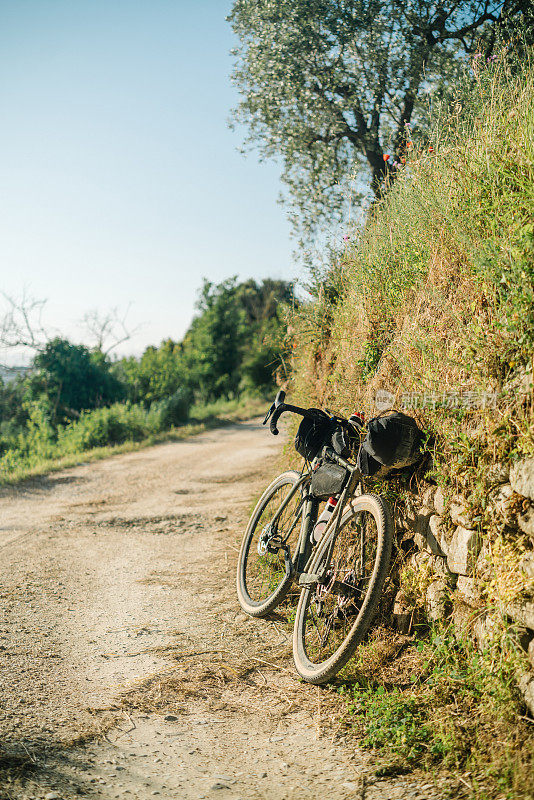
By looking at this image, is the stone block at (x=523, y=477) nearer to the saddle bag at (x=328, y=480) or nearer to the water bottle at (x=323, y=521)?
the saddle bag at (x=328, y=480)

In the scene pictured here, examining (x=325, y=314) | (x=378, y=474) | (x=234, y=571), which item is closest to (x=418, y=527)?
(x=378, y=474)

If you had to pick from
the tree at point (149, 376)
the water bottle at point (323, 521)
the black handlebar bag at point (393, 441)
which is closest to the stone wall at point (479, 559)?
the black handlebar bag at point (393, 441)

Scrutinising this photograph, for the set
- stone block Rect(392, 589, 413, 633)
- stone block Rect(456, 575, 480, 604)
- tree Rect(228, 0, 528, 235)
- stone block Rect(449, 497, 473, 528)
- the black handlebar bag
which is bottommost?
stone block Rect(392, 589, 413, 633)

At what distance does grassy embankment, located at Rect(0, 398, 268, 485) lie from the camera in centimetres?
1351

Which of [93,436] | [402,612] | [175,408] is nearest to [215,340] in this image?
[175,408]

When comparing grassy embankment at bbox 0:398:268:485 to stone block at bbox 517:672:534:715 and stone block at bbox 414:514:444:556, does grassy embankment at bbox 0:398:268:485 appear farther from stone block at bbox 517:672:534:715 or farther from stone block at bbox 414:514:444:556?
stone block at bbox 517:672:534:715

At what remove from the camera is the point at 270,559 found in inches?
211

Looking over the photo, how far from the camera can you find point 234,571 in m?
5.78

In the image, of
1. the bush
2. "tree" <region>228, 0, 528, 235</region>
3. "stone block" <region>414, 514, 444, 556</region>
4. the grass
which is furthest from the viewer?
the bush

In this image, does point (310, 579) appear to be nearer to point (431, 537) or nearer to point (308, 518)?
point (308, 518)

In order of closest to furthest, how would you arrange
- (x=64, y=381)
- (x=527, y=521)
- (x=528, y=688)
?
(x=528, y=688)
(x=527, y=521)
(x=64, y=381)

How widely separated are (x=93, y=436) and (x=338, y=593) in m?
13.1

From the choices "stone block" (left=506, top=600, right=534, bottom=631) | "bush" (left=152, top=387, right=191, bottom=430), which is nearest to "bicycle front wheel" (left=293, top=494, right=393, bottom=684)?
"stone block" (left=506, top=600, right=534, bottom=631)

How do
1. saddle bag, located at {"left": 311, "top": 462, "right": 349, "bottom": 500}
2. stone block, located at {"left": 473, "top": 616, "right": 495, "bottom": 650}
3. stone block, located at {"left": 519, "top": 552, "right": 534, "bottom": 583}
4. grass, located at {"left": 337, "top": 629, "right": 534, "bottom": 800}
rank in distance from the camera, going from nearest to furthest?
grass, located at {"left": 337, "top": 629, "right": 534, "bottom": 800}
stone block, located at {"left": 519, "top": 552, "right": 534, "bottom": 583}
stone block, located at {"left": 473, "top": 616, "right": 495, "bottom": 650}
saddle bag, located at {"left": 311, "top": 462, "right": 349, "bottom": 500}
